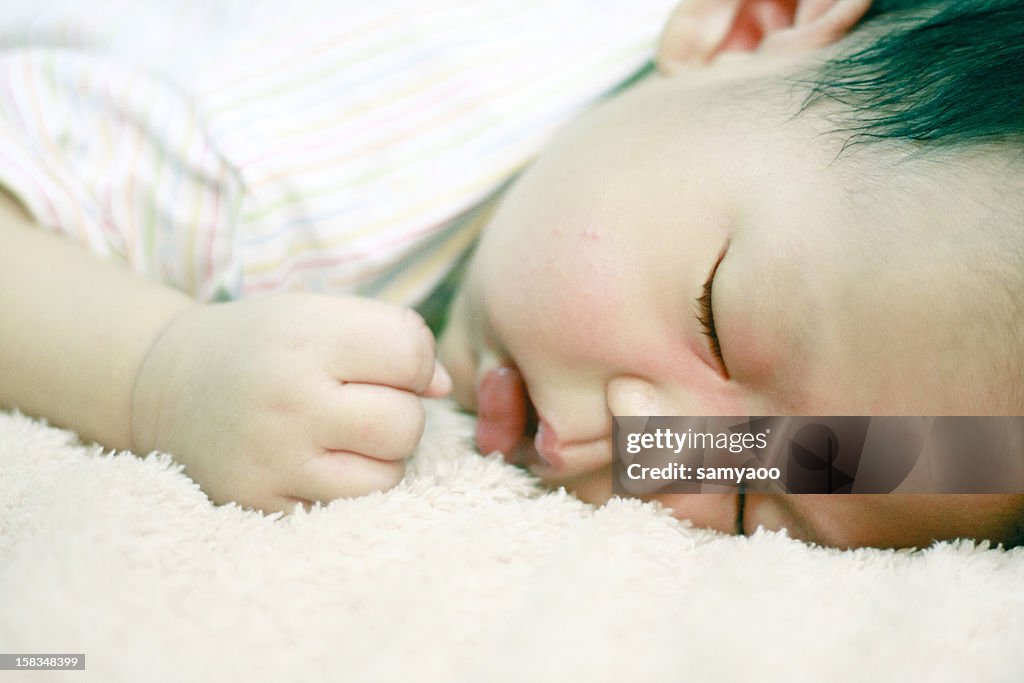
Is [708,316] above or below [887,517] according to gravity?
above

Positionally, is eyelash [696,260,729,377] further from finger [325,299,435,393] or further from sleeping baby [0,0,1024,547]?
finger [325,299,435,393]

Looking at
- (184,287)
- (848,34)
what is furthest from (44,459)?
(848,34)

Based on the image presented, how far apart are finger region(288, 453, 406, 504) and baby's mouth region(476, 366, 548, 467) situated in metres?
0.12

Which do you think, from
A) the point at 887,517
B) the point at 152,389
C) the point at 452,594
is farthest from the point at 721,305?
the point at 152,389

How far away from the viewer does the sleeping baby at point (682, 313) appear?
62 centimetres

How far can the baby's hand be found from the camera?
2.28 ft

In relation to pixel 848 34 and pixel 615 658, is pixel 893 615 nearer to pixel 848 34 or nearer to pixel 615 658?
pixel 615 658

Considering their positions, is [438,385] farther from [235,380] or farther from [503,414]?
[235,380]

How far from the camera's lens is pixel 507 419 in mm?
789

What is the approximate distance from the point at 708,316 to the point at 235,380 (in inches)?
17.0

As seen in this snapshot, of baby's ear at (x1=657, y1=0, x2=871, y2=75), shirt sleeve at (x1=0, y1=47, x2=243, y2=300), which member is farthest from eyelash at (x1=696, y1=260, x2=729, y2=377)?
shirt sleeve at (x1=0, y1=47, x2=243, y2=300)

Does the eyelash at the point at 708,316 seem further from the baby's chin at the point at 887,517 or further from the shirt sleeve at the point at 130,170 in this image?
the shirt sleeve at the point at 130,170

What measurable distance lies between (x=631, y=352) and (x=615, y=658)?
0.98 feet

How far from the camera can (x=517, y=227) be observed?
85 cm
